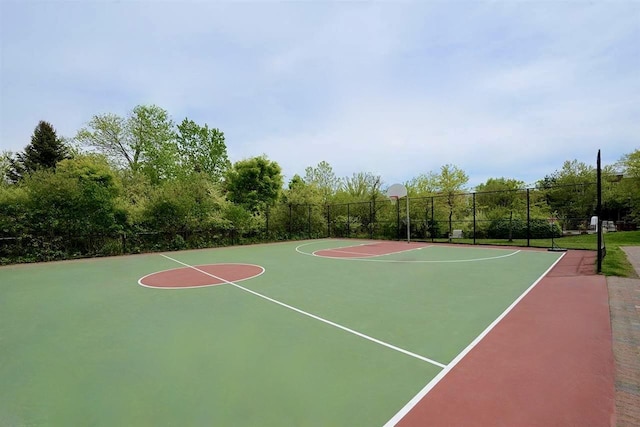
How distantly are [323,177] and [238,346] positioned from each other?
24580 millimetres

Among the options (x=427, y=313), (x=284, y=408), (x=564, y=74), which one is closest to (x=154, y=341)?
(x=284, y=408)

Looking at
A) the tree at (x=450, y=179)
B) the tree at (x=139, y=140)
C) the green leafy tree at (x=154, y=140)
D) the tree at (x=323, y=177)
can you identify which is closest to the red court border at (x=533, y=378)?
the tree at (x=450, y=179)

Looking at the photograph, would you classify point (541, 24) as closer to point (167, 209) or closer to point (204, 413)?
point (204, 413)

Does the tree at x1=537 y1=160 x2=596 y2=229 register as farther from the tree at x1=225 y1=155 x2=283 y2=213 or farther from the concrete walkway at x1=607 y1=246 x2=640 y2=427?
the concrete walkway at x1=607 y1=246 x2=640 y2=427

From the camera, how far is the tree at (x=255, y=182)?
21.3 metres

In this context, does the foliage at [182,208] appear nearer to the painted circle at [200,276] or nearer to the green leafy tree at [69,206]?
the green leafy tree at [69,206]

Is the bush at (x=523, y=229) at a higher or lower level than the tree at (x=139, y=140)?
lower

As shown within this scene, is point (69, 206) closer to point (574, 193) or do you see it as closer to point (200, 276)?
point (200, 276)

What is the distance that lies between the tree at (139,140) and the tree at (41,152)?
5.08 m

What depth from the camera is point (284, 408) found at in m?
2.12

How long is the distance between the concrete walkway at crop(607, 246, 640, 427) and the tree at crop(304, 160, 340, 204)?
A: 72.0 ft

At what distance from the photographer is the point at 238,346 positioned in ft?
10.5

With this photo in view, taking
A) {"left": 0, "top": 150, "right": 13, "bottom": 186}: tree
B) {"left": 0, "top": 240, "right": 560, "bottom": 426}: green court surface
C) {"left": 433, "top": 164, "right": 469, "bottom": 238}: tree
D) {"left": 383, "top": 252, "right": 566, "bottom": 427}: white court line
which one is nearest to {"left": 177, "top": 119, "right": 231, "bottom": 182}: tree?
{"left": 0, "top": 150, "right": 13, "bottom": 186}: tree

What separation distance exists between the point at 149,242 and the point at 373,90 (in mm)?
11237
